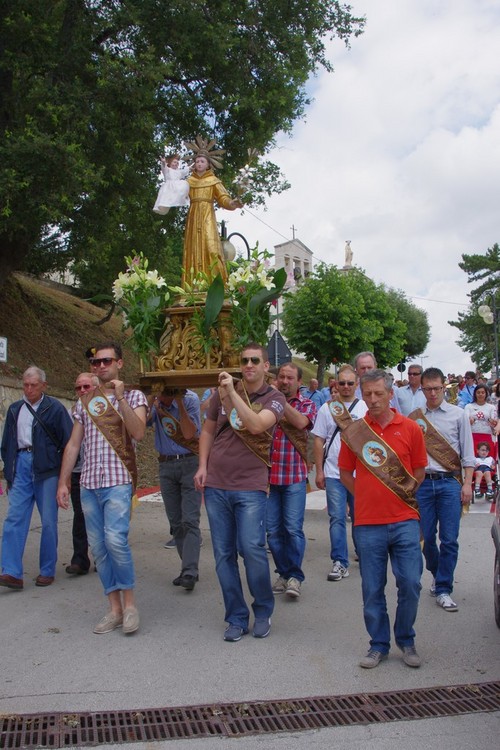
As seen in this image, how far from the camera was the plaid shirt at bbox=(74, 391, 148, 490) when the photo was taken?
535cm

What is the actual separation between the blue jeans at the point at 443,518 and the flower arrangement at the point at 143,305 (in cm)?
246

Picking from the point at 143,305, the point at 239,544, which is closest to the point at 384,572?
the point at 239,544

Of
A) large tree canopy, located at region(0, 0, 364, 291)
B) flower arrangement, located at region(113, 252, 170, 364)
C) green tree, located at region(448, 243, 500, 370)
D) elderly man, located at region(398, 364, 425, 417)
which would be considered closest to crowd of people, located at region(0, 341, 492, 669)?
flower arrangement, located at region(113, 252, 170, 364)

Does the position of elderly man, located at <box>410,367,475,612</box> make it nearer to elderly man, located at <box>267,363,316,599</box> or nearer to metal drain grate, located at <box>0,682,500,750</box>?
elderly man, located at <box>267,363,316,599</box>

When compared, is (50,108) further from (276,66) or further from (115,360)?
(115,360)

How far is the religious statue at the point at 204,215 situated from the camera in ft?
21.7

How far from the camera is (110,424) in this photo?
549 cm

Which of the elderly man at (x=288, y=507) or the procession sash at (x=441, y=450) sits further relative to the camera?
the elderly man at (x=288, y=507)

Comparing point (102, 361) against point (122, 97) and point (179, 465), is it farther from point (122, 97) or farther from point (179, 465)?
point (122, 97)

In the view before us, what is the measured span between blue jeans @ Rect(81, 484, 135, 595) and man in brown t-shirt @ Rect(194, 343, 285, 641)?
0.57 m

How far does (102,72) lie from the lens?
12992 mm

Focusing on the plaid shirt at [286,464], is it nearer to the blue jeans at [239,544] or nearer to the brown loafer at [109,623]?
the blue jeans at [239,544]

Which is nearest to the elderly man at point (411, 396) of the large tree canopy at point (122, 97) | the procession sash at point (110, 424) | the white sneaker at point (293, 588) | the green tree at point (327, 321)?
the white sneaker at point (293, 588)

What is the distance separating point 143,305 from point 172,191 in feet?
4.75
